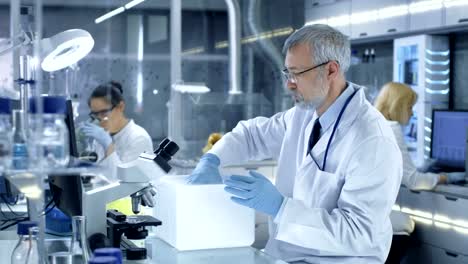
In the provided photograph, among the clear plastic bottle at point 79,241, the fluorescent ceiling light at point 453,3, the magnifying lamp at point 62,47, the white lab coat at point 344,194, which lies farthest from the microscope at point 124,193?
the fluorescent ceiling light at point 453,3

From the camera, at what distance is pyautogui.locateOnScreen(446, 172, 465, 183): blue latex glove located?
4281 mm

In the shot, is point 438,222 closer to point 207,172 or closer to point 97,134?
point 207,172

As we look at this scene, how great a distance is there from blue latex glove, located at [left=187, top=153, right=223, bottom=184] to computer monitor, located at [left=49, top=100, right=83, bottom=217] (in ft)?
1.45

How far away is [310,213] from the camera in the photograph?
2.25 metres

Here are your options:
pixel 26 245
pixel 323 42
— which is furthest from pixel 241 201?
pixel 26 245

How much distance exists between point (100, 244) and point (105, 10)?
4.25m

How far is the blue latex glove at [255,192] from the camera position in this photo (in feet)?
7.50

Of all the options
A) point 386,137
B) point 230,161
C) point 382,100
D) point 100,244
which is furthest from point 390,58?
point 100,244

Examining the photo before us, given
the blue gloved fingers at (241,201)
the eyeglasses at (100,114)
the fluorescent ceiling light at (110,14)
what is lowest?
the blue gloved fingers at (241,201)

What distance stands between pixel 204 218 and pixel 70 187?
1.54ft

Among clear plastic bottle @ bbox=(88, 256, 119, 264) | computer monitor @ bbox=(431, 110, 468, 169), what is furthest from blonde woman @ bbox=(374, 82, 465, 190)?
clear plastic bottle @ bbox=(88, 256, 119, 264)

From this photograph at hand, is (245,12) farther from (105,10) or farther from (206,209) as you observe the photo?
(206,209)

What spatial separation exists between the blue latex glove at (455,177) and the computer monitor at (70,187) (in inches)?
106

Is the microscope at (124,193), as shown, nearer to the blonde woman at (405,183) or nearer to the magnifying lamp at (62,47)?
the magnifying lamp at (62,47)
